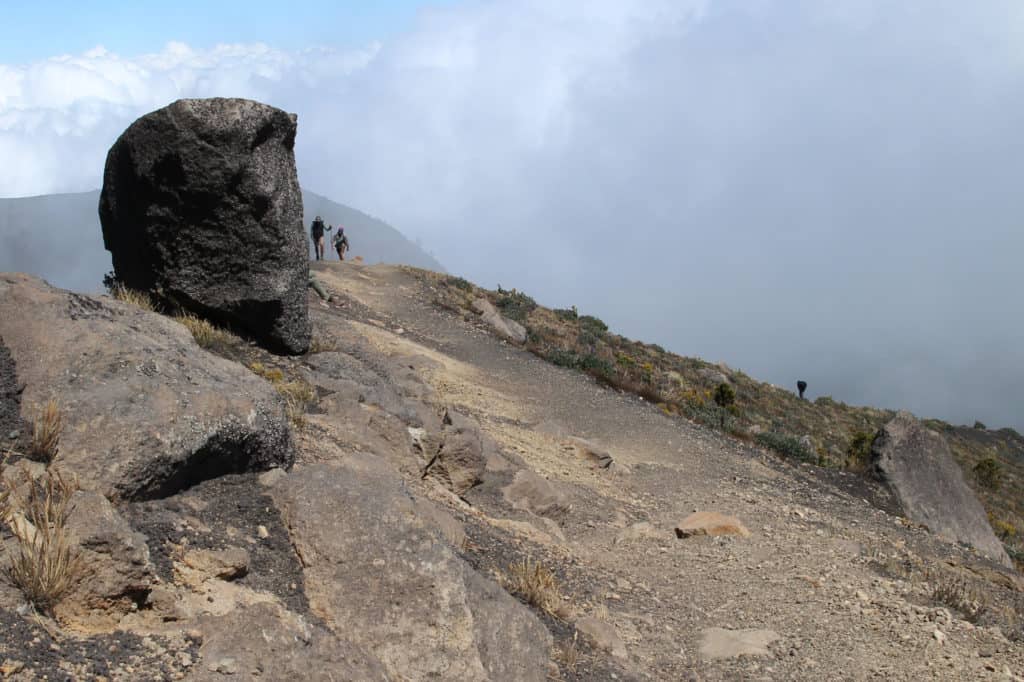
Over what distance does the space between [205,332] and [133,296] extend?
39.1 inches

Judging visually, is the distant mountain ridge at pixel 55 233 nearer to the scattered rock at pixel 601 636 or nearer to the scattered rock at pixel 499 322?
the scattered rock at pixel 499 322

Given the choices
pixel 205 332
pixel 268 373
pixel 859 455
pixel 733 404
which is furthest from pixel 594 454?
pixel 733 404

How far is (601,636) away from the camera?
6281 mm

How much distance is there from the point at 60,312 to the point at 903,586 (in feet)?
28.2

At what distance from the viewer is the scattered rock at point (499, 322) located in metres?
21.7

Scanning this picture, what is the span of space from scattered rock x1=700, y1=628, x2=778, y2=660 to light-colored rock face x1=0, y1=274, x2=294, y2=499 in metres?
3.92

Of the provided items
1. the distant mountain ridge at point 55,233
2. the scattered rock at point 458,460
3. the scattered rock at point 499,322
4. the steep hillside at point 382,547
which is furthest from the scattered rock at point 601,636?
the distant mountain ridge at point 55,233

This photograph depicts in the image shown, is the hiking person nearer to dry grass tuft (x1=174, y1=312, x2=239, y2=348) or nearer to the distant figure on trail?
the distant figure on trail

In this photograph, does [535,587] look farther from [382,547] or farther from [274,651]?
[274,651]

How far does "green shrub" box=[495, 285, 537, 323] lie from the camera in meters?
25.2

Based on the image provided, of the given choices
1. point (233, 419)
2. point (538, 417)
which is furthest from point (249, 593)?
point (538, 417)

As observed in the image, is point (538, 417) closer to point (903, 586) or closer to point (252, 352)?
Result: point (252, 352)

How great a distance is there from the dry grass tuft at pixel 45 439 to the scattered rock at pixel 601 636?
149 inches

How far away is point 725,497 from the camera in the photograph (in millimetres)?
12523
